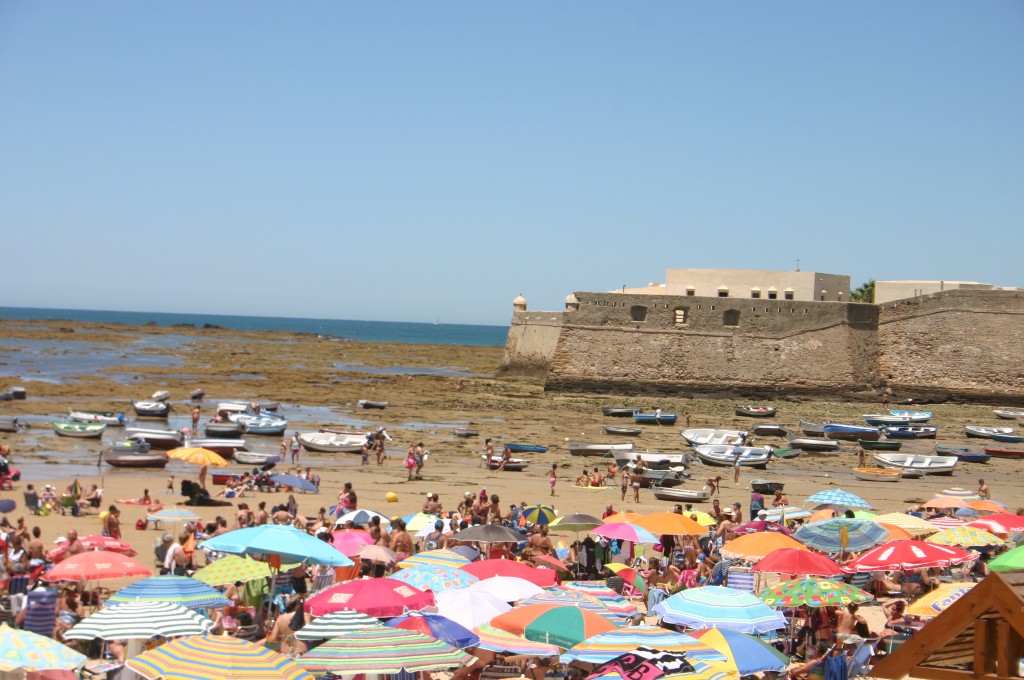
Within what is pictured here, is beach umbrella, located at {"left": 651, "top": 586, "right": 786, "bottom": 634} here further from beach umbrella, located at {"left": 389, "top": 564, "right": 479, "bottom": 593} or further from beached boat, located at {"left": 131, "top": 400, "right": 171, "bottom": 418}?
beached boat, located at {"left": 131, "top": 400, "right": 171, "bottom": 418}

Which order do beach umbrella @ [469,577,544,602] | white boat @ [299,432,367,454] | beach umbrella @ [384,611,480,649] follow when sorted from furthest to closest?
white boat @ [299,432,367,454]
beach umbrella @ [469,577,544,602]
beach umbrella @ [384,611,480,649]

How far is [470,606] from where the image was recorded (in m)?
10.3

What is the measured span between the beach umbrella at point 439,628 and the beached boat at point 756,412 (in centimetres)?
3445

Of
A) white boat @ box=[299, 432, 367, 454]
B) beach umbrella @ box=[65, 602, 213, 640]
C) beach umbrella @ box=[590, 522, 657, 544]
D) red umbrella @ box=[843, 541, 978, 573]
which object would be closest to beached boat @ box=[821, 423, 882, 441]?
white boat @ box=[299, 432, 367, 454]

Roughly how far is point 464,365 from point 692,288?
102 feet

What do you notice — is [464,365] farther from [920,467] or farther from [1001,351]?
[920,467]

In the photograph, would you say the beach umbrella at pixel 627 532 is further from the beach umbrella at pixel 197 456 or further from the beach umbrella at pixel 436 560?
the beach umbrella at pixel 197 456

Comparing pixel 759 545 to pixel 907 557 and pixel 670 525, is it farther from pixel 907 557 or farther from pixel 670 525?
pixel 670 525

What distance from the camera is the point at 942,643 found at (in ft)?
13.5

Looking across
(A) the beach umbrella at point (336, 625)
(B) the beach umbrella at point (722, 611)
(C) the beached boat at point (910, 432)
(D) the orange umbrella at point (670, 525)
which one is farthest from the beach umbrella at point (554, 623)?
(C) the beached boat at point (910, 432)

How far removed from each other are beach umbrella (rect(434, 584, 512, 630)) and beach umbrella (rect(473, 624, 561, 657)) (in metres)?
0.56

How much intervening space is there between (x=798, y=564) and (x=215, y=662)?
7.10m

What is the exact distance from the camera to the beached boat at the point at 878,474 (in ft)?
93.8

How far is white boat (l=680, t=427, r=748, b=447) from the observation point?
33.1 m
